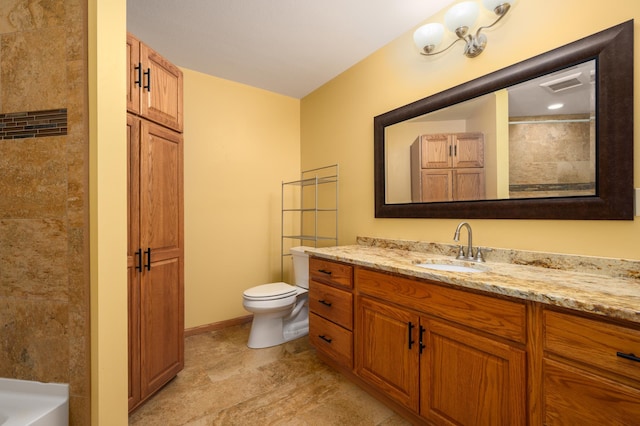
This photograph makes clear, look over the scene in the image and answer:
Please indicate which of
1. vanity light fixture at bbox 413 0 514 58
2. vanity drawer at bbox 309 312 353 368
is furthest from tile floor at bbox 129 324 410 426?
vanity light fixture at bbox 413 0 514 58

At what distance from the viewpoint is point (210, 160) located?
2.74 metres

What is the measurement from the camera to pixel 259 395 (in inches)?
68.1

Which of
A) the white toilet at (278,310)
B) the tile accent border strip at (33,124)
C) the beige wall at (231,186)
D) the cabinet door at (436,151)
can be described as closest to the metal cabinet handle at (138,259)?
the tile accent border strip at (33,124)

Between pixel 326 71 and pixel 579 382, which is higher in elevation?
pixel 326 71

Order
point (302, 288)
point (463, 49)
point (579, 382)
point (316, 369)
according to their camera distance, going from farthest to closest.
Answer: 1. point (302, 288)
2. point (316, 369)
3. point (463, 49)
4. point (579, 382)

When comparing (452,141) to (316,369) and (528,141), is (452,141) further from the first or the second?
(316,369)

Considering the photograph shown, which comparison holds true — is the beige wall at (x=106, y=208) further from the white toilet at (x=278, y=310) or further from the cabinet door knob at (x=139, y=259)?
the white toilet at (x=278, y=310)

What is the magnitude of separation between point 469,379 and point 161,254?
1.79m

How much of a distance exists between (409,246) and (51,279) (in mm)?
1958

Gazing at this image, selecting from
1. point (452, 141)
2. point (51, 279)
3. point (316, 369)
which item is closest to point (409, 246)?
point (452, 141)

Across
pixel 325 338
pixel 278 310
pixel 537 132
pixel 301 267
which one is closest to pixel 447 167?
pixel 537 132

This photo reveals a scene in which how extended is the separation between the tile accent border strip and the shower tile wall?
0.6 inches

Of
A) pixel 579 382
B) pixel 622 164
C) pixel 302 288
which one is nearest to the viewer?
pixel 579 382

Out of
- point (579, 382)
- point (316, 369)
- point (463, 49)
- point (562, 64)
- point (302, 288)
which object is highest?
point (463, 49)
